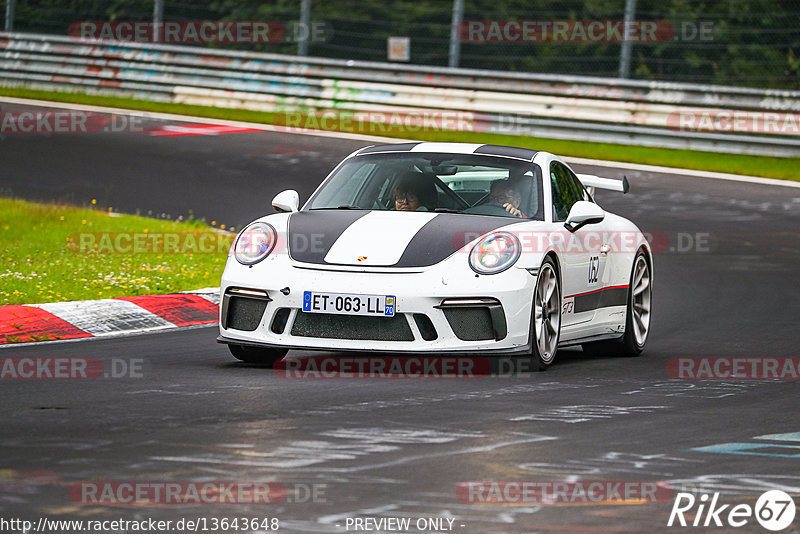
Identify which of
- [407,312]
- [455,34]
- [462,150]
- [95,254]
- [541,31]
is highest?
[541,31]

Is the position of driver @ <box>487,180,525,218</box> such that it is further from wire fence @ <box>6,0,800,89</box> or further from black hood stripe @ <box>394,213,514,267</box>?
wire fence @ <box>6,0,800,89</box>

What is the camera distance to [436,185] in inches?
357

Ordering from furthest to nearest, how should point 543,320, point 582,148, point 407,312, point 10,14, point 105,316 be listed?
point 10,14 → point 582,148 → point 105,316 → point 543,320 → point 407,312

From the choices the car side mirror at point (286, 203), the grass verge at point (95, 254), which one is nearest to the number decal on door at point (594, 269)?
the car side mirror at point (286, 203)

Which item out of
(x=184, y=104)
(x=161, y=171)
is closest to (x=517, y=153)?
(x=161, y=171)

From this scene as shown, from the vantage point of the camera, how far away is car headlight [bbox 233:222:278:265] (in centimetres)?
823

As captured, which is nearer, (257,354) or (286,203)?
(257,354)

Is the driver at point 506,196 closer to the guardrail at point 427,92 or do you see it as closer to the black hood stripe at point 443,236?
the black hood stripe at point 443,236

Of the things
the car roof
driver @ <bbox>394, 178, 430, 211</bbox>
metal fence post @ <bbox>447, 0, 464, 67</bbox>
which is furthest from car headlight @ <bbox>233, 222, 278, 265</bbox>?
metal fence post @ <bbox>447, 0, 464, 67</bbox>

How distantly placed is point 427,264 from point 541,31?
55.8 feet

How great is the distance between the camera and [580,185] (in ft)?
32.9

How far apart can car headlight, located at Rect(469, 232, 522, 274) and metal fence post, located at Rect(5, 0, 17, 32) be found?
19.2m

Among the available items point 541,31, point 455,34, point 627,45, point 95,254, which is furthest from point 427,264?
point 541,31

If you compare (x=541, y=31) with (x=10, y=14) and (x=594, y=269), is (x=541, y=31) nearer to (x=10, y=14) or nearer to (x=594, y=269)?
(x=10, y=14)
